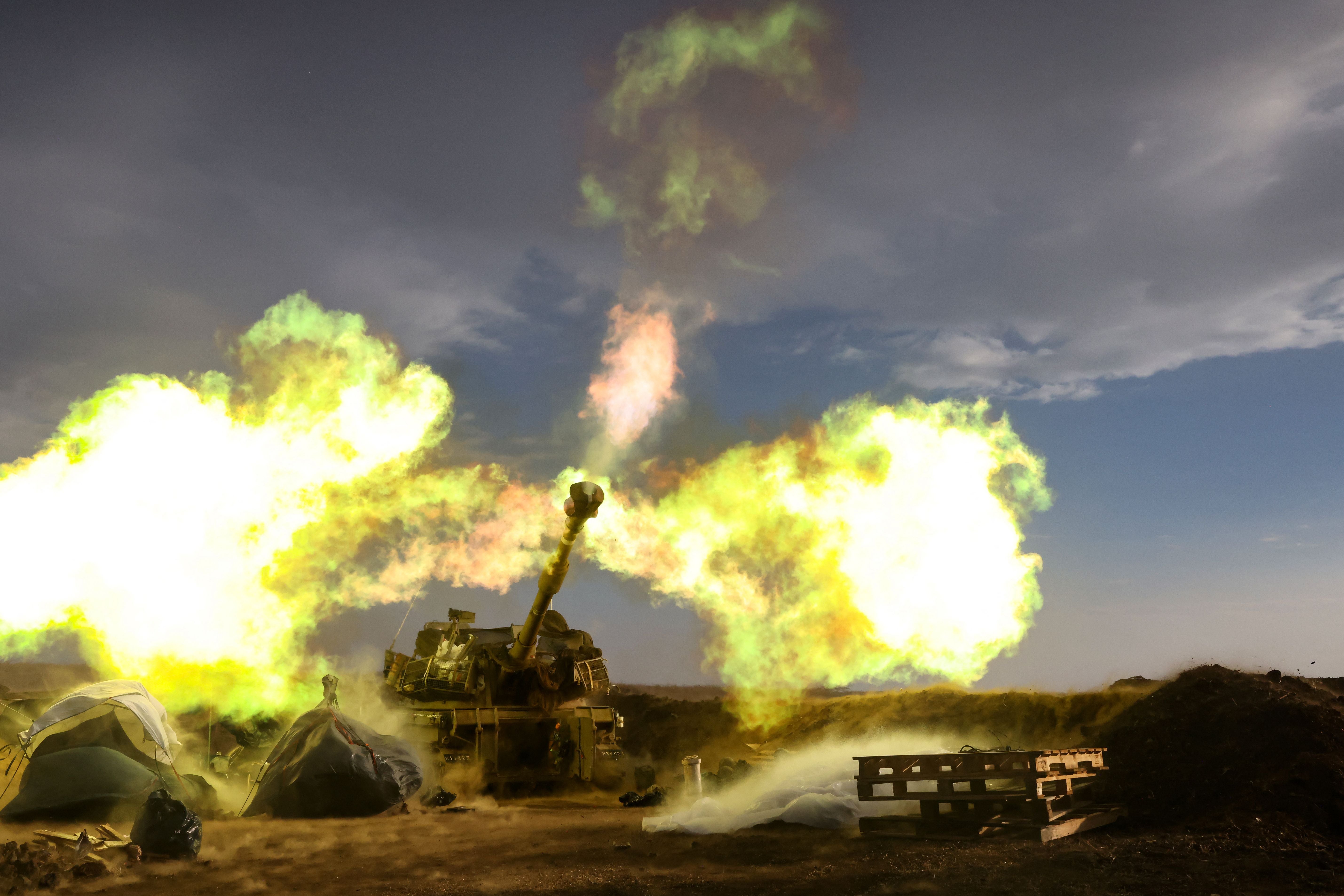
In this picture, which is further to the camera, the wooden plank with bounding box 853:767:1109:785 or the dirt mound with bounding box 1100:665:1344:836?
the dirt mound with bounding box 1100:665:1344:836

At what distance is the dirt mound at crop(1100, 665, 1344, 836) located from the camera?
41.9 ft

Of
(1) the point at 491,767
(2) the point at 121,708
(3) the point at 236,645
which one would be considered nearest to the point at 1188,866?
(1) the point at 491,767

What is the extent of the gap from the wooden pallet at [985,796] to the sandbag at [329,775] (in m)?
9.92

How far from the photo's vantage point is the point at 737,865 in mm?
11836

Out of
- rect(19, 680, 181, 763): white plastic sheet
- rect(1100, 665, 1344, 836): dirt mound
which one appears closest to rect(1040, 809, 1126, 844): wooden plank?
rect(1100, 665, 1344, 836): dirt mound

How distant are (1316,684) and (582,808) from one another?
51.3 feet

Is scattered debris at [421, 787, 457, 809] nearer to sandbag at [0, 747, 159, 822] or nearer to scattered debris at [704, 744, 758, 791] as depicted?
sandbag at [0, 747, 159, 822]

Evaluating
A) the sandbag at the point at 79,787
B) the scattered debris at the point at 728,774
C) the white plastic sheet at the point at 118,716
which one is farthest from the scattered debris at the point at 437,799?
the scattered debris at the point at 728,774

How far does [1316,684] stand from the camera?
1694 centimetres

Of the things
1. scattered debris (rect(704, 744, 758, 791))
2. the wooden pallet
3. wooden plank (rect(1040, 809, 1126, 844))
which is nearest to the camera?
wooden plank (rect(1040, 809, 1126, 844))

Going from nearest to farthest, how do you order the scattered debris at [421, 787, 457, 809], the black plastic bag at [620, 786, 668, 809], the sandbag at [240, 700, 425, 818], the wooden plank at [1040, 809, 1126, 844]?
1. the wooden plank at [1040, 809, 1126, 844]
2. the sandbag at [240, 700, 425, 818]
3. the scattered debris at [421, 787, 457, 809]
4. the black plastic bag at [620, 786, 668, 809]

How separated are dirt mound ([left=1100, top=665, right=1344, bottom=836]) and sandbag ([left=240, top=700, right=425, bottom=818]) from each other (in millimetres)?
13889

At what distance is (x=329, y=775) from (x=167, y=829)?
4.20 metres

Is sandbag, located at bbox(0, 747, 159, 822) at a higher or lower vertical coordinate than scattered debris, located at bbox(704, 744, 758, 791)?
higher
